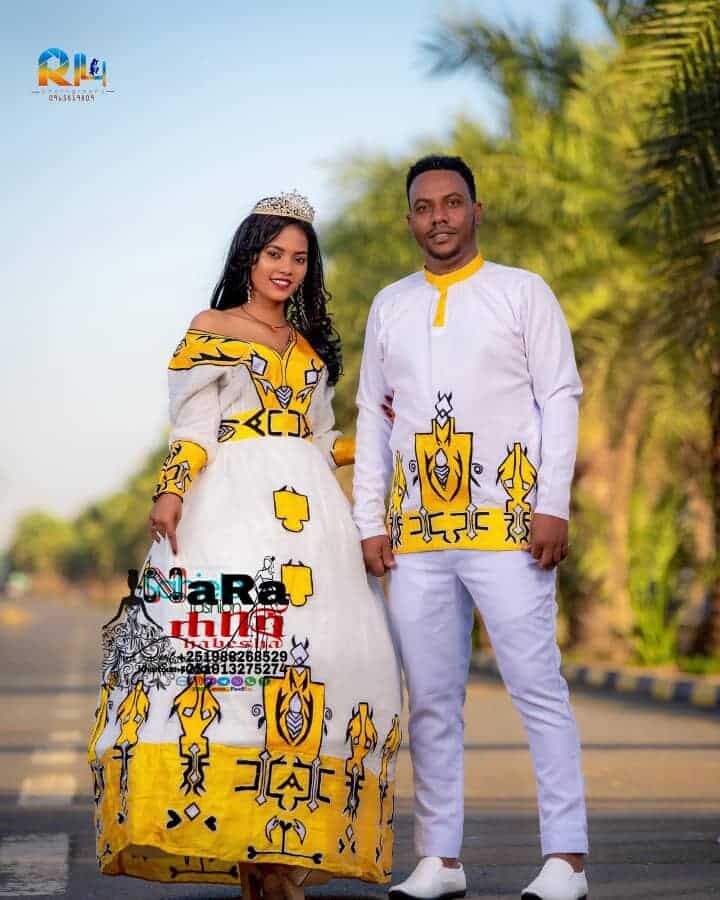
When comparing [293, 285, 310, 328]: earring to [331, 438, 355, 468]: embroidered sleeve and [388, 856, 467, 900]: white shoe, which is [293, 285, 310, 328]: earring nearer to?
[331, 438, 355, 468]: embroidered sleeve

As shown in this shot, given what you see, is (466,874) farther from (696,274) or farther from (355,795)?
(696,274)

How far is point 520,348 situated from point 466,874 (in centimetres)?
183

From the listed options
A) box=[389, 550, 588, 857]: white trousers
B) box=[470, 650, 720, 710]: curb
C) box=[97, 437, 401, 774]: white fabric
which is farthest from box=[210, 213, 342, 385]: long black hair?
box=[470, 650, 720, 710]: curb

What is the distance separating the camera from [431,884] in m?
5.61

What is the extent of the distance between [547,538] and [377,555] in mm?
479

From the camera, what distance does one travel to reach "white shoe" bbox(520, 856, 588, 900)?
5422 millimetres

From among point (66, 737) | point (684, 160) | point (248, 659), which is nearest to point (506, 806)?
point (248, 659)

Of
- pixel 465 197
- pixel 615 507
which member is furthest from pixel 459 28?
pixel 465 197

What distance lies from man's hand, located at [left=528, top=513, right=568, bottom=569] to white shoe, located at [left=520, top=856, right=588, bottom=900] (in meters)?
0.84

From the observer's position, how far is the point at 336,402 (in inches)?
967

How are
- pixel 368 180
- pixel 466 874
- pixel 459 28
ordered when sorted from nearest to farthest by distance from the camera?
pixel 466 874 < pixel 459 28 < pixel 368 180

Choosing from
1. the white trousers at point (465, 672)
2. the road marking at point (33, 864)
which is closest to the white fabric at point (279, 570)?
the white trousers at point (465, 672)

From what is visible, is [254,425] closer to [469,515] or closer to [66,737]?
[469,515]

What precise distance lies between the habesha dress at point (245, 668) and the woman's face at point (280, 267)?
207 millimetres
